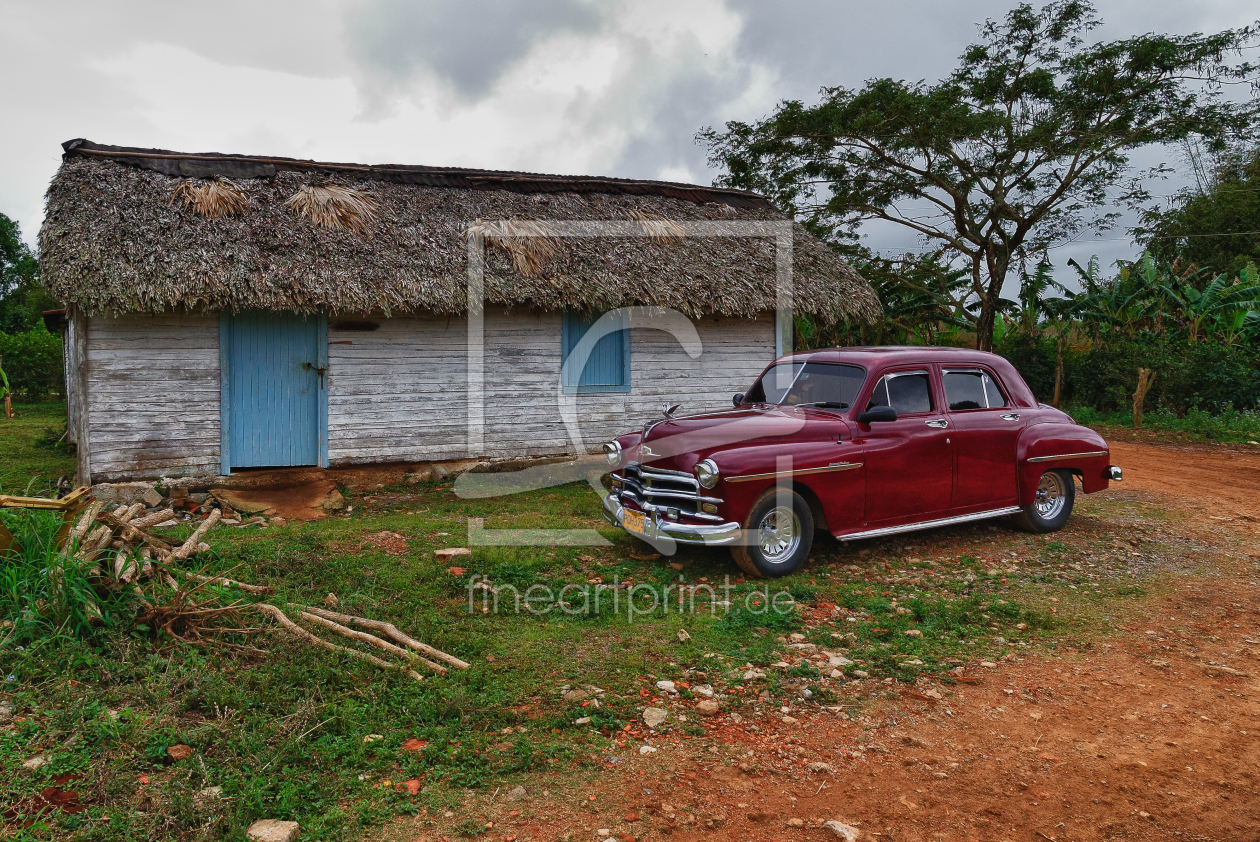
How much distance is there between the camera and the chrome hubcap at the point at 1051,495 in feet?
24.2

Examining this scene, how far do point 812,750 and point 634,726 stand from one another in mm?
852

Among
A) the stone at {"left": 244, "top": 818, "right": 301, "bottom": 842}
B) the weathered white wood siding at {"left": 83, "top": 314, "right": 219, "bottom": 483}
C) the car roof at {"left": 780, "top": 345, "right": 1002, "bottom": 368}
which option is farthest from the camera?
the weathered white wood siding at {"left": 83, "top": 314, "right": 219, "bottom": 483}

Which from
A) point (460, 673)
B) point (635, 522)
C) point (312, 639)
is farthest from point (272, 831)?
point (635, 522)

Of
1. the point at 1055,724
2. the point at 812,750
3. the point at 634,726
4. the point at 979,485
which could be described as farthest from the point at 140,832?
the point at 979,485

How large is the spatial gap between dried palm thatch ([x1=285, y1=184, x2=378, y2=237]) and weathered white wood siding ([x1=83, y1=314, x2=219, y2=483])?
1.72m

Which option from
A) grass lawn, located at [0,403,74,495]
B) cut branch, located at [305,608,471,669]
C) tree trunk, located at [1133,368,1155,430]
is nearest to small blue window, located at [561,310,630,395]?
grass lawn, located at [0,403,74,495]

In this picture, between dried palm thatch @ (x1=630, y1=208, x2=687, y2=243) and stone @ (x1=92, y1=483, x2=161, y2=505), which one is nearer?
stone @ (x1=92, y1=483, x2=161, y2=505)

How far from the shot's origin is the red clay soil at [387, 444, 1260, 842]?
115 inches

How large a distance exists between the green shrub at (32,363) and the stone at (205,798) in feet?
68.0

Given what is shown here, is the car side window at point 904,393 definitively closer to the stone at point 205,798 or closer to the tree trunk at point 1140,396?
the stone at point 205,798

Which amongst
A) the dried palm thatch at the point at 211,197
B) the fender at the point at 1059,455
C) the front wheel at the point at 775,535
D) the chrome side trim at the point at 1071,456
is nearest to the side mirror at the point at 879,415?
the front wheel at the point at 775,535

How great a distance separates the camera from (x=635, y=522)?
5.93 metres

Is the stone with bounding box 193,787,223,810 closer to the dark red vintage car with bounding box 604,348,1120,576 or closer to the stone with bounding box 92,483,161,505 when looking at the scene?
the dark red vintage car with bounding box 604,348,1120,576

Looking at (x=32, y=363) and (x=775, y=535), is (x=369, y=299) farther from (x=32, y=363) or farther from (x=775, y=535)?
(x=32, y=363)
